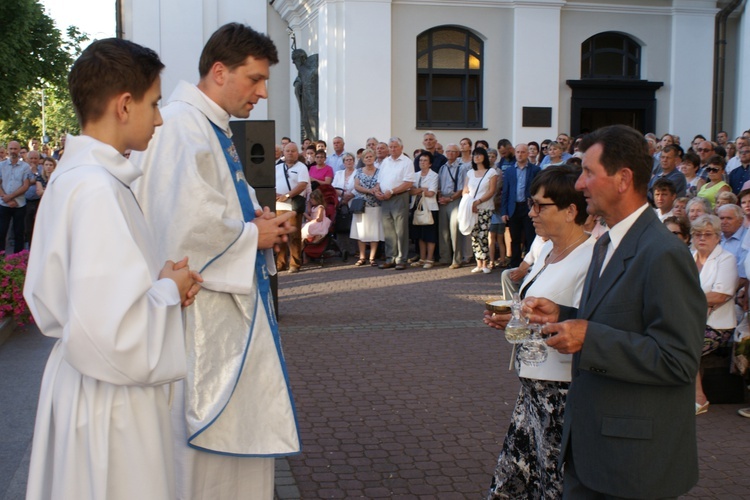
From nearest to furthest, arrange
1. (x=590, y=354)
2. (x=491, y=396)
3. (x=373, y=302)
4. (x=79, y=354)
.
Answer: (x=79, y=354), (x=590, y=354), (x=491, y=396), (x=373, y=302)

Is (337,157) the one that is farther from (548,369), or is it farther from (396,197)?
(548,369)

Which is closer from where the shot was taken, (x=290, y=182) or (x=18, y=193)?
(x=290, y=182)

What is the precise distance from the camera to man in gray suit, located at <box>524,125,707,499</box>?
2.89 metres

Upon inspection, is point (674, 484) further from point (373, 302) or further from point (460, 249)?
point (460, 249)

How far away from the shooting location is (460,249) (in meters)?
15.1

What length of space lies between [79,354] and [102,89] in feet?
2.71

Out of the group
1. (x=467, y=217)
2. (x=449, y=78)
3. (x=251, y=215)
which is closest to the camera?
(x=251, y=215)

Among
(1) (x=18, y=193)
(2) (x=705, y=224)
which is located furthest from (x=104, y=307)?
(1) (x=18, y=193)

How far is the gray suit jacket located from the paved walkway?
7.32 ft

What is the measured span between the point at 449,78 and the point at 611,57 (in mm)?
4094

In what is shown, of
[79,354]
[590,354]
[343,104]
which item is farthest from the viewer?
[343,104]

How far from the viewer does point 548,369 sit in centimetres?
390

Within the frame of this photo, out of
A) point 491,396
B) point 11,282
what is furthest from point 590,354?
point 11,282

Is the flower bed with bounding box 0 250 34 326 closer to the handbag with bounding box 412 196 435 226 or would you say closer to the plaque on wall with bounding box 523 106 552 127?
the handbag with bounding box 412 196 435 226
